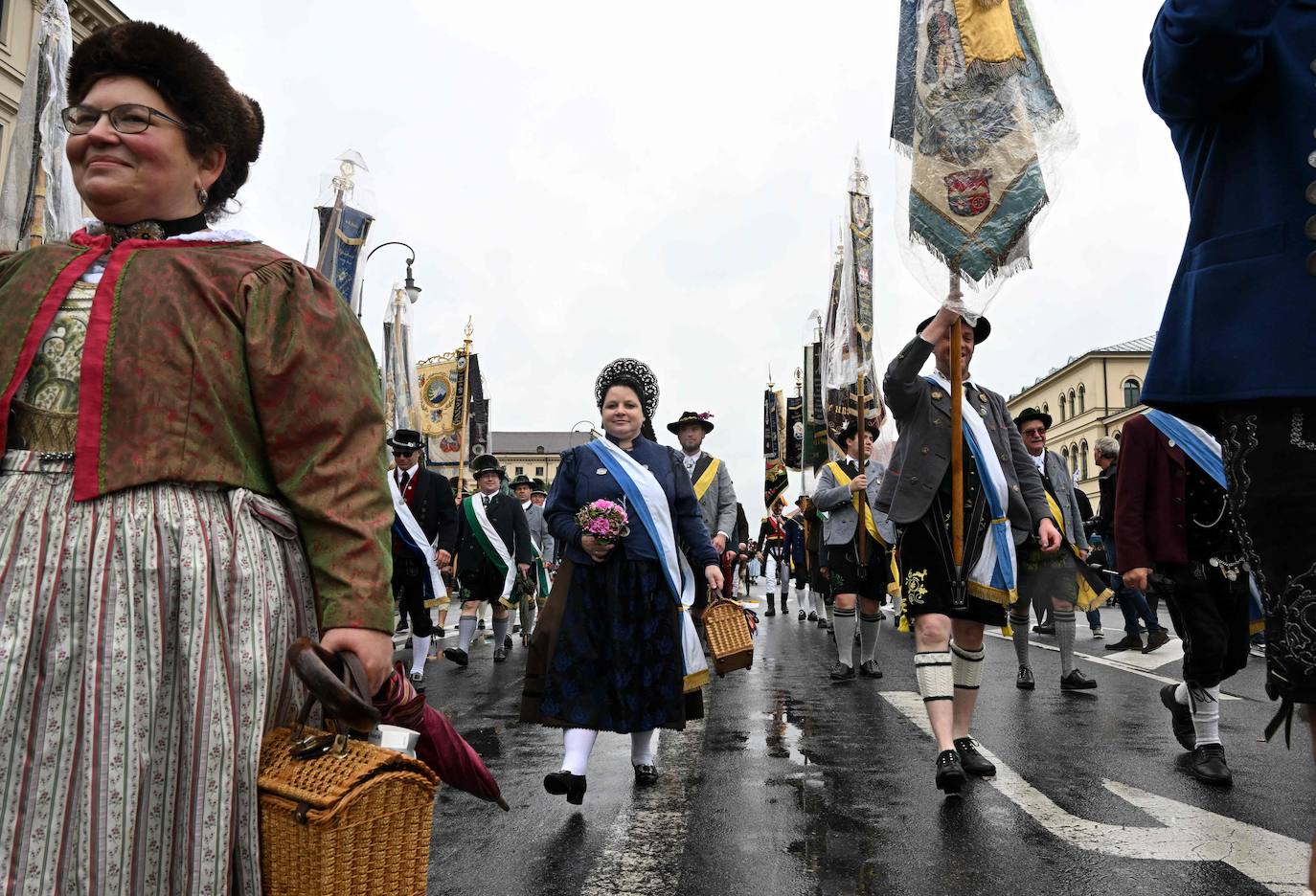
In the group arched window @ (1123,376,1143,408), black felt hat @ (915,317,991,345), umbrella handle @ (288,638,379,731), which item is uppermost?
arched window @ (1123,376,1143,408)

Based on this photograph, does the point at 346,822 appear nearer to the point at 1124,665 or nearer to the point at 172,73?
the point at 172,73

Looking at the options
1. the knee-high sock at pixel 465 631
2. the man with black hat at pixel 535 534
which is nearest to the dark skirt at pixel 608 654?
the knee-high sock at pixel 465 631

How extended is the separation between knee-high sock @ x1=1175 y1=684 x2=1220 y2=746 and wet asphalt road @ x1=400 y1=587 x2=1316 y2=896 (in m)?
0.21

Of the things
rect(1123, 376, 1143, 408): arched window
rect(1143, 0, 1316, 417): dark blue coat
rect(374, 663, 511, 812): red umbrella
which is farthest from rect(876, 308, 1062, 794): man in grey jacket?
rect(1123, 376, 1143, 408): arched window

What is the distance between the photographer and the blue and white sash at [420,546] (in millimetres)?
9188

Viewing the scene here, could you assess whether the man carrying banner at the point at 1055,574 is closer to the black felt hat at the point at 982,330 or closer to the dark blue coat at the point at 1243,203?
the black felt hat at the point at 982,330

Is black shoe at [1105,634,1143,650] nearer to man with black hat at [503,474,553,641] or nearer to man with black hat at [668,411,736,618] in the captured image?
man with black hat at [668,411,736,618]

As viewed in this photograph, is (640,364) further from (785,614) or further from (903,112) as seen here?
(785,614)

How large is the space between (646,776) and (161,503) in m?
3.46

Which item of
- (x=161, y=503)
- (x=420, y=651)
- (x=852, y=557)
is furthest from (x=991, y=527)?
(x=420, y=651)

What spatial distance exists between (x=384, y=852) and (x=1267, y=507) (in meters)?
1.63

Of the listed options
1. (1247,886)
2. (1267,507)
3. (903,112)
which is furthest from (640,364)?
(1267,507)

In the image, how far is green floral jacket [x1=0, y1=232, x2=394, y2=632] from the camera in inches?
67.4

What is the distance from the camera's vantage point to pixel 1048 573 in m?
6.75
